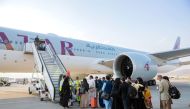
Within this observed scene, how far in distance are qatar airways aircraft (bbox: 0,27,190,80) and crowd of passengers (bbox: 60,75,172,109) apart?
3562 millimetres

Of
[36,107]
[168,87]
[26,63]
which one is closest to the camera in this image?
[168,87]

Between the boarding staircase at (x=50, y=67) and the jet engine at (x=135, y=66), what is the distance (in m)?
3.00

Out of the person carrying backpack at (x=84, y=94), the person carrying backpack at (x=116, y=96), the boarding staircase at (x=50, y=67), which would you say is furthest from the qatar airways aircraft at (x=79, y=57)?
the person carrying backpack at (x=116, y=96)

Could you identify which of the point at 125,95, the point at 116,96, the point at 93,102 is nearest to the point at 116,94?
the point at 116,96

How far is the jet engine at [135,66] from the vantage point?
42.1 ft

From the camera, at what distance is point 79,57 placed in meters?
16.7

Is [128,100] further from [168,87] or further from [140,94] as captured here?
[168,87]

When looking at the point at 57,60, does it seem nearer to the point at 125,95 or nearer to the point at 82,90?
the point at 82,90

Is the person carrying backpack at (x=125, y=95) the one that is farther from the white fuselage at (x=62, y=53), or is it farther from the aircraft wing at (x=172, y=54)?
the aircraft wing at (x=172, y=54)

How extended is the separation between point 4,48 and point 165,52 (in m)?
9.00

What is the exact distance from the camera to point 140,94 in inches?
267

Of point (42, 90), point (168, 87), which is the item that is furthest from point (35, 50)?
point (168, 87)

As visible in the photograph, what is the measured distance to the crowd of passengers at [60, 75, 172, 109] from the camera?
6.69 m

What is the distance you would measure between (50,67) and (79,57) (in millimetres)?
4423
